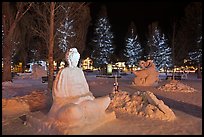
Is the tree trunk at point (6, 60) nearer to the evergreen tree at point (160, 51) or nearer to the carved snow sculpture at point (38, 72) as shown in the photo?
the carved snow sculpture at point (38, 72)

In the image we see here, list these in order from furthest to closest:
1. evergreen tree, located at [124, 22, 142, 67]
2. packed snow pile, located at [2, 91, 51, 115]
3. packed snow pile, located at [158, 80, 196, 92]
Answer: evergreen tree, located at [124, 22, 142, 67] → packed snow pile, located at [158, 80, 196, 92] → packed snow pile, located at [2, 91, 51, 115]

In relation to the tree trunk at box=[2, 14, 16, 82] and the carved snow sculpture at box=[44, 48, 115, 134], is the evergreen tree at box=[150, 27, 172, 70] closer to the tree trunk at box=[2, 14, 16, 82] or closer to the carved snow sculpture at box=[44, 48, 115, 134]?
the tree trunk at box=[2, 14, 16, 82]

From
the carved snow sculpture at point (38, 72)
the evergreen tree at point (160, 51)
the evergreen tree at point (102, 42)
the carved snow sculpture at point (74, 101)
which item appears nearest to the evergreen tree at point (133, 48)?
the evergreen tree at point (160, 51)

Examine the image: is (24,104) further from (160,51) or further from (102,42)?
(160,51)

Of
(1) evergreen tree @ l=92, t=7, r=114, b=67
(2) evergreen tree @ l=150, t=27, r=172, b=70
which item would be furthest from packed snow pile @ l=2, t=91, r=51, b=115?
(2) evergreen tree @ l=150, t=27, r=172, b=70

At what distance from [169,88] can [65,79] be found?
11.1 meters

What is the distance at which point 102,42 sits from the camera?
46000mm

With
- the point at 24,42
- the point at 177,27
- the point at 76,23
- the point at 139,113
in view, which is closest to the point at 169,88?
the point at 139,113

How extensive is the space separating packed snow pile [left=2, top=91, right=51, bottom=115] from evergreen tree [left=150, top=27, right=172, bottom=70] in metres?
38.1

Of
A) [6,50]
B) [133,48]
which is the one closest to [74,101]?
[6,50]

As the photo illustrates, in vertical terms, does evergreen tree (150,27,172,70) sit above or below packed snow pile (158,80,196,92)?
above

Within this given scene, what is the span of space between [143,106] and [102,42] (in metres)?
37.3

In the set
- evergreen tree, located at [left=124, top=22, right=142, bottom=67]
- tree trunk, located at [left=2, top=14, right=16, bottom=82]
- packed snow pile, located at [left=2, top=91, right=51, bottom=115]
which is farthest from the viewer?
evergreen tree, located at [left=124, top=22, right=142, bottom=67]

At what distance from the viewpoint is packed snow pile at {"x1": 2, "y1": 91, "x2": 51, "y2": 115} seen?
10.1 meters
